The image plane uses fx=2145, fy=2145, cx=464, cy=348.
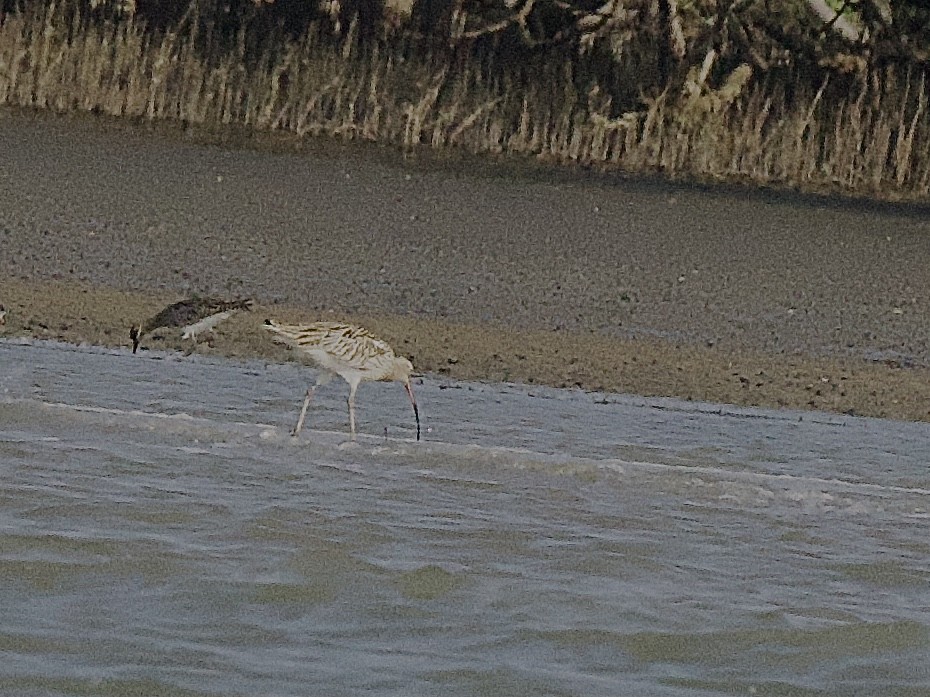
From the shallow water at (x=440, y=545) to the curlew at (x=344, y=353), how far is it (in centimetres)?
25

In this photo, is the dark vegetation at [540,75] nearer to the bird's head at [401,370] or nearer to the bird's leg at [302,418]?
the bird's head at [401,370]

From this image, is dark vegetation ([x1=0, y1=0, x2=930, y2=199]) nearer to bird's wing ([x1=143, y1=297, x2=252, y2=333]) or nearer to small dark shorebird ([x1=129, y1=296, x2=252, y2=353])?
small dark shorebird ([x1=129, y1=296, x2=252, y2=353])

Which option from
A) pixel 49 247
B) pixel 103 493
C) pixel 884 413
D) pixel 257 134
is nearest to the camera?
pixel 103 493

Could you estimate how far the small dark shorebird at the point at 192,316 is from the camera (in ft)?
35.1

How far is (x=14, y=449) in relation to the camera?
8562 millimetres

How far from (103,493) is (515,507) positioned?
1.54 meters

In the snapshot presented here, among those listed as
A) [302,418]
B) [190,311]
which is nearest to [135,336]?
[190,311]

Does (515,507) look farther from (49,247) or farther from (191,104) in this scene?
(191,104)

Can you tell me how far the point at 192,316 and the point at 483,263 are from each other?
3266 mm

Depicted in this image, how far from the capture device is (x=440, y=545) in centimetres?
742

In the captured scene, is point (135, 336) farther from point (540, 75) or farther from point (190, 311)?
point (540, 75)

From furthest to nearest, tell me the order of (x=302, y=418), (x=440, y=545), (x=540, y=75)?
(x=540, y=75)
(x=302, y=418)
(x=440, y=545)

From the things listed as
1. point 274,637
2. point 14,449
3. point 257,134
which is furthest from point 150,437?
point 257,134

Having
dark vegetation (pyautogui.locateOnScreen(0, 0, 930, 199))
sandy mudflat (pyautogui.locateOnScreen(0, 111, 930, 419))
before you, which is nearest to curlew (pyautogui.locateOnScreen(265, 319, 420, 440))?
sandy mudflat (pyautogui.locateOnScreen(0, 111, 930, 419))
